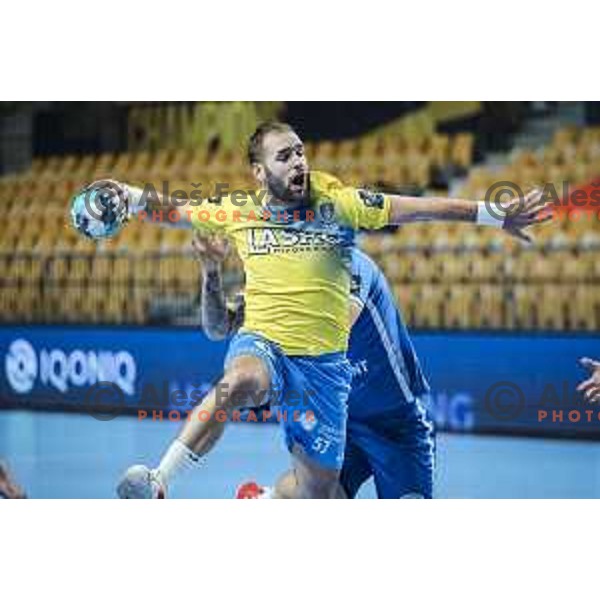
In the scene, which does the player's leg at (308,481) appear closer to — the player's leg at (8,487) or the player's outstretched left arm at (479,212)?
the player's outstretched left arm at (479,212)

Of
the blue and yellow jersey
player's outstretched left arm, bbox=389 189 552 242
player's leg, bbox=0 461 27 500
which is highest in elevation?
player's outstretched left arm, bbox=389 189 552 242

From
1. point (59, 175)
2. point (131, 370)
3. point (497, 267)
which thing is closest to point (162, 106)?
point (59, 175)

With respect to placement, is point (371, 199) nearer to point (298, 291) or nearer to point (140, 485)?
point (298, 291)

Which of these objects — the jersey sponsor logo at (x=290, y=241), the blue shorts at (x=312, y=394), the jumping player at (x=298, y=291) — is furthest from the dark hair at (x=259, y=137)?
the blue shorts at (x=312, y=394)

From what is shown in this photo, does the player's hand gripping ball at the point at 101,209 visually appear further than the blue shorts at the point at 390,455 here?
Yes

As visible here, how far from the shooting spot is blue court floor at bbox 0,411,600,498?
7.13 metres

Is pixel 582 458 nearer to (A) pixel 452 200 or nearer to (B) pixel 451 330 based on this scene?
(B) pixel 451 330

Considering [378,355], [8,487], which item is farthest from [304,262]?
[8,487]

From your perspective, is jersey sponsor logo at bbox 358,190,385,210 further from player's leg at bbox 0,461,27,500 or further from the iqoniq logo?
player's leg at bbox 0,461,27,500

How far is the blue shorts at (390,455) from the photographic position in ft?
23.3

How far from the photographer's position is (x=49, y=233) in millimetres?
7414

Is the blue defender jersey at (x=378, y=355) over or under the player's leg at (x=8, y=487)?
over

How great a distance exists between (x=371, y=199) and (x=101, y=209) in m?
1.17

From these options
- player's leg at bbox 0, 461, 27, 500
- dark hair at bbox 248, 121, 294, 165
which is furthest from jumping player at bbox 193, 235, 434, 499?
player's leg at bbox 0, 461, 27, 500
